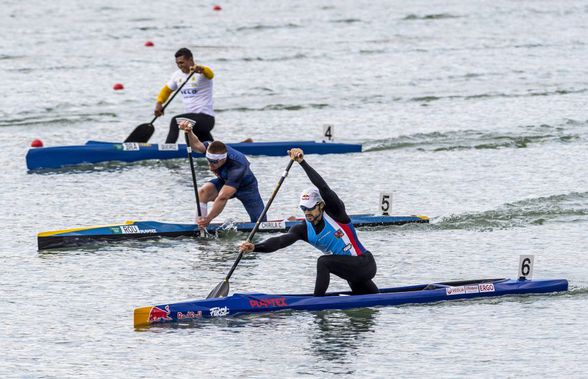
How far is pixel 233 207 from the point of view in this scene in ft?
76.8

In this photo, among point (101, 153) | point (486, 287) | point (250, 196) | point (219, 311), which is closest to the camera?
point (219, 311)

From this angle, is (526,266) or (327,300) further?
(526,266)

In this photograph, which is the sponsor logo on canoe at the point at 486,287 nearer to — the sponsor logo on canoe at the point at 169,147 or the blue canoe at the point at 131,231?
the blue canoe at the point at 131,231

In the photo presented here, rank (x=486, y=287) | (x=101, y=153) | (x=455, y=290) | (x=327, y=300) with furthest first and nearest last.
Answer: (x=101, y=153)
(x=486, y=287)
(x=455, y=290)
(x=327, y=300)

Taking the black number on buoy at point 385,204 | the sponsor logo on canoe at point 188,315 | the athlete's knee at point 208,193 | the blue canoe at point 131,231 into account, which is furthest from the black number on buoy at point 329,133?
the sponsor logo on canoe at point 188,315

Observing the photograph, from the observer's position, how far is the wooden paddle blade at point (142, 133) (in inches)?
1058

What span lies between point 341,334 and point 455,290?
194cm

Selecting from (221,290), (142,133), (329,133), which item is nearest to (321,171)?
(329,133)

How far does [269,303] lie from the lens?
16344 mm

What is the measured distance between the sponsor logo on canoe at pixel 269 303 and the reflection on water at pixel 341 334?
50 cm

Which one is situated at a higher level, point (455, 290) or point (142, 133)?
point (142, 133)

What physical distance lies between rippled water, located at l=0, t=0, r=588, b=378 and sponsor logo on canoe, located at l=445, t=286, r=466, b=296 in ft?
0.67

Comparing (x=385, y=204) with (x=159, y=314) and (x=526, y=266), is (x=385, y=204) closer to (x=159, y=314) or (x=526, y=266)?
(x=526, y=266)

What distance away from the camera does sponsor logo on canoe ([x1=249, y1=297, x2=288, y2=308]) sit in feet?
53.6
